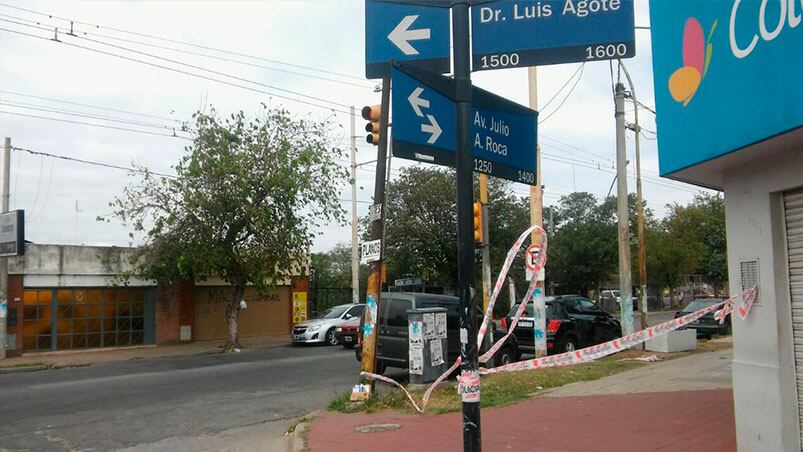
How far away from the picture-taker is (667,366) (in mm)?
13867

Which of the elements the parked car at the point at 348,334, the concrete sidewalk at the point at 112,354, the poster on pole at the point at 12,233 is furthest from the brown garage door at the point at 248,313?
the poster on pole at the point at 12,233

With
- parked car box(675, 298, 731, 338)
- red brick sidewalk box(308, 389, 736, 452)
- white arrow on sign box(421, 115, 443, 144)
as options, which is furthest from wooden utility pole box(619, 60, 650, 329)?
white arrow on sign box(421, 115, 443, 144)

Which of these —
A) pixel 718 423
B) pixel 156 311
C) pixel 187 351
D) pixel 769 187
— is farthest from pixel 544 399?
pixel 156 311

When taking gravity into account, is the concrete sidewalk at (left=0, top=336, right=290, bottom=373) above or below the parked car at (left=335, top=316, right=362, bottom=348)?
below

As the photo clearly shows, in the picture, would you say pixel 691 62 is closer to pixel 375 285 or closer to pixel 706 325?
pixel 375 285

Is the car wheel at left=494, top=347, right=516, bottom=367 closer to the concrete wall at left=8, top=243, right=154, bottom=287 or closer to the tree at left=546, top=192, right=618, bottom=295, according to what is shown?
the concrete wall at left=8, top=243, right=154, bottom=287

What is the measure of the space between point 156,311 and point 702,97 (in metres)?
24.7

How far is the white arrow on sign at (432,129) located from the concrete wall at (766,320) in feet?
10.3

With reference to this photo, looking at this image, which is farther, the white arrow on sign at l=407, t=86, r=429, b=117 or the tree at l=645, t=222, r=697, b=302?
the tree at l=645, t=222, r=697, b=302

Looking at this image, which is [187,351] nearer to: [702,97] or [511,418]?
[511,418]

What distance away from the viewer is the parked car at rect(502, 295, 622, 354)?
16.6 metres

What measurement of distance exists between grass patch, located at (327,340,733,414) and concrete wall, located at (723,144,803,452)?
4580 millimetres

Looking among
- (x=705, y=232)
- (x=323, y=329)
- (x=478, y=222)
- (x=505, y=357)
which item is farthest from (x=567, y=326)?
(x=705, y=232)

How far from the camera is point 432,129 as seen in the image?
4508 mm
